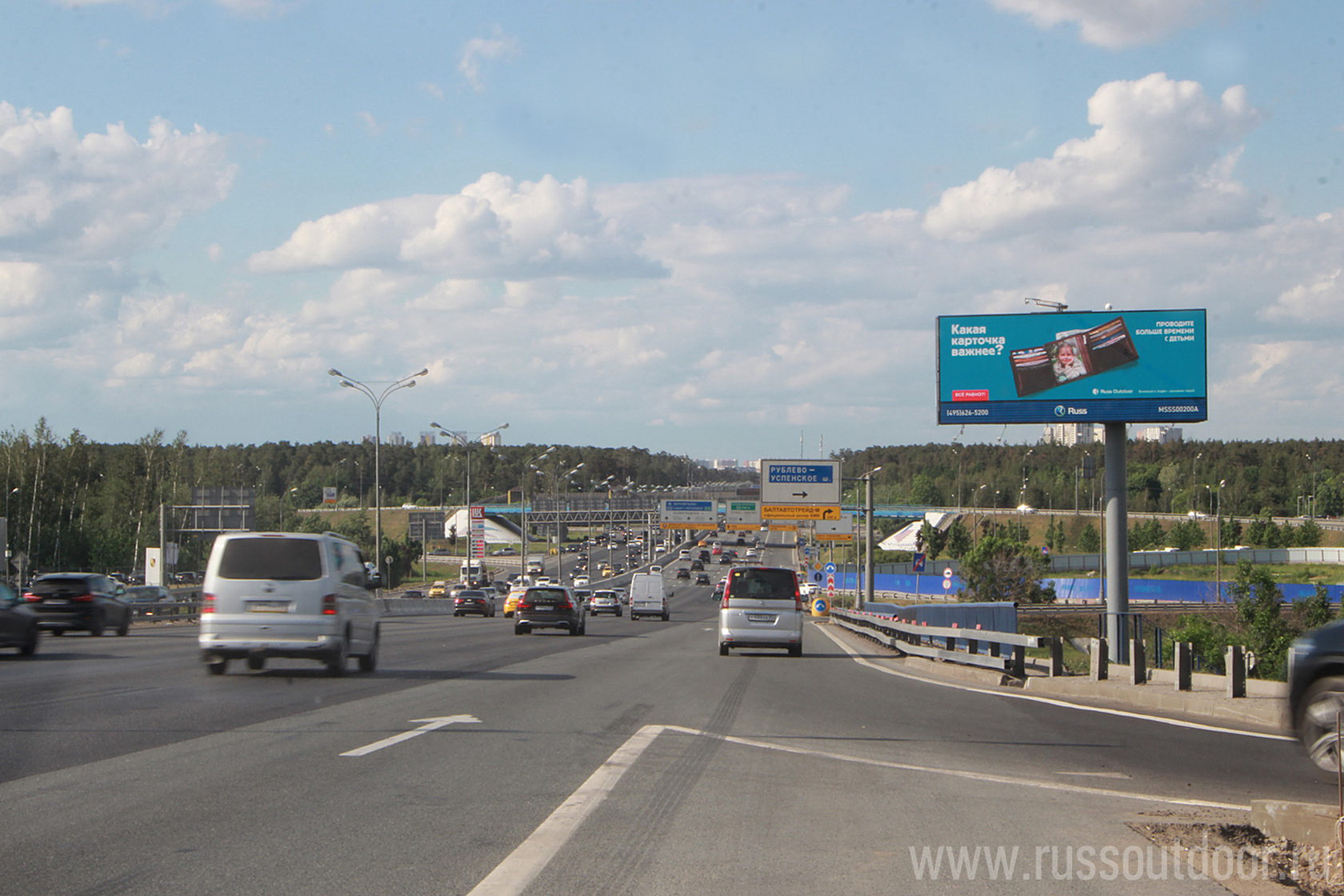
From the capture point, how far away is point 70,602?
31.3 metres

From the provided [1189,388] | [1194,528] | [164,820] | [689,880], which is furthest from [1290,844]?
[1194,528]

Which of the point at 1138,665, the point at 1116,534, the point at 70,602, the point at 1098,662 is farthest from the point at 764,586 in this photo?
the point at 70,602

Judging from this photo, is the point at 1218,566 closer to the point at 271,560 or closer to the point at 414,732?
the point at 271,560

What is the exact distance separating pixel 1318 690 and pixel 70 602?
30.4 meters

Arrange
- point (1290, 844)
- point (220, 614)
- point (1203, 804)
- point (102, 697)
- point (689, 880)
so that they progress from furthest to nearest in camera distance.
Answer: point (220, 614) < point (102, 697) < point (1203, 804) < point (1290, 844) < point (689, 880)

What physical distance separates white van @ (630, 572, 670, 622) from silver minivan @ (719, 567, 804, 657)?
32.8 m

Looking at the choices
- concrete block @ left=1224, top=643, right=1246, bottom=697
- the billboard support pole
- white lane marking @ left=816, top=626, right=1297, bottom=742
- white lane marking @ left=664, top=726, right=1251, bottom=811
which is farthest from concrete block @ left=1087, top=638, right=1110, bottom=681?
the billboard support pole

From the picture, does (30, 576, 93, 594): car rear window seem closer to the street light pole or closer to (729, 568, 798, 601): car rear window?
(729, 568, 798, 601): car rear window

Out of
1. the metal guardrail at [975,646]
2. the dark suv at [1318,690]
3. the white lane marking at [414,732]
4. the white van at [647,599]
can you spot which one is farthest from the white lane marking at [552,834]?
the white van at [647,599]

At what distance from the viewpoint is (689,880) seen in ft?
20.9

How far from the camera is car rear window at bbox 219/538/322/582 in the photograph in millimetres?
17406

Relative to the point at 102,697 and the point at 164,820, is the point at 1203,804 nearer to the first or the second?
the point at 164,820

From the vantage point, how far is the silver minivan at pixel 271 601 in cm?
1730

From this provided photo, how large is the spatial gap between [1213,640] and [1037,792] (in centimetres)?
2839
